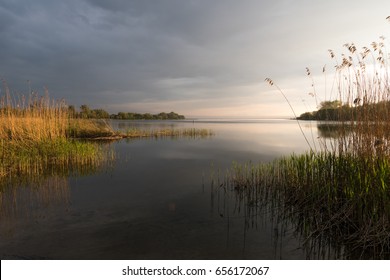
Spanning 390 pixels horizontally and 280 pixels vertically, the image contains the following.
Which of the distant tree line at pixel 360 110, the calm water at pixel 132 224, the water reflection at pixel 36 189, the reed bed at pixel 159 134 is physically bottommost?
the calm water at pixel 132 224

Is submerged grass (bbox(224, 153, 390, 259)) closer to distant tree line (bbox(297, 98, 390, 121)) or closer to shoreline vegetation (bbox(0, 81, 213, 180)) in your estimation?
distant tree line (bbox(297, 98, 390, 121))


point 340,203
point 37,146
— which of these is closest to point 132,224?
point 340,203

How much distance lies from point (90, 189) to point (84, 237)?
375 cm

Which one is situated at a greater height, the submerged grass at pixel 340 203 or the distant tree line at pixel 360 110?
the distant tree line at pixel 360 110

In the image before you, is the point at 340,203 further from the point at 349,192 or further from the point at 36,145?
the point at 36,145

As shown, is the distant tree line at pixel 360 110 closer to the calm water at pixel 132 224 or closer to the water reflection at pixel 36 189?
the calm water at pixel 132 224

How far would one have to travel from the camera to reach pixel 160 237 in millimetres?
5152

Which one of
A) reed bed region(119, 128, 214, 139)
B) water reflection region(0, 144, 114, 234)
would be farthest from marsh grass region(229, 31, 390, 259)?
reed bed region(119, 128, 214, 139)

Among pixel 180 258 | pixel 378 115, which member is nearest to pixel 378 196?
pixel 378 115

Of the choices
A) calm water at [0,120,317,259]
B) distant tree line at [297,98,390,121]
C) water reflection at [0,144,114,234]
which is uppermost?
distant tree line at [297,98,390,121]

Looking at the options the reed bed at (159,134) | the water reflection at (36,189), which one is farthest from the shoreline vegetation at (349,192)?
the reed bed at (159,134)

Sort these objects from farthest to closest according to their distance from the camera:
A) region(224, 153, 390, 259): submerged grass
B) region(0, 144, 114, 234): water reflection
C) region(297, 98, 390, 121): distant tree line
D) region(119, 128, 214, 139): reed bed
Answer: region(119, 128, 214, 139): reed bed < region(0, 144, 114, 234): water reflection < region(297, 98, 390, 121): distant tree line < region(224, 153, 390, 259): submerged grass
